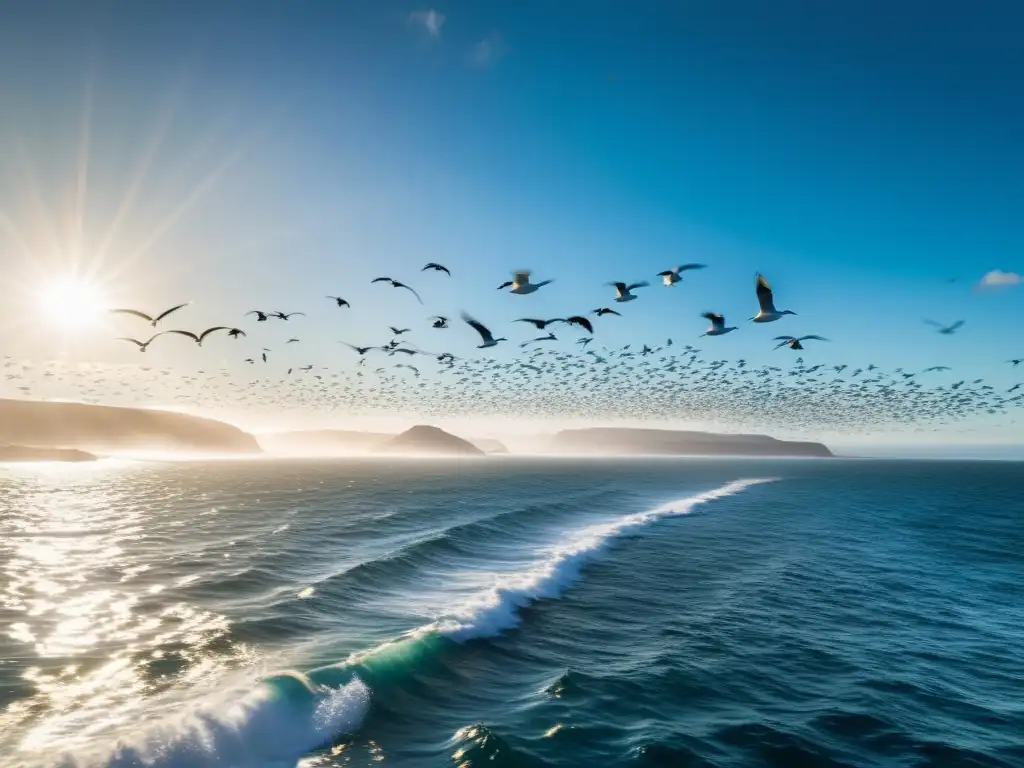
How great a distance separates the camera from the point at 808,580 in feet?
90.0

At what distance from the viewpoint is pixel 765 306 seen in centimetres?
1941

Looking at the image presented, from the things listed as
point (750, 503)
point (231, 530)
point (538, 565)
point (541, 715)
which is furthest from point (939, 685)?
point (750, 503)

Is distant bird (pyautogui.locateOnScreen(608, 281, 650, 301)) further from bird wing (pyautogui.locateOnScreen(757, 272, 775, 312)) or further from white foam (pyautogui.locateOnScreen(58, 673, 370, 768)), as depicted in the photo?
white foam (pyautogui.locateOnScreen(58, 673, 370, 768))

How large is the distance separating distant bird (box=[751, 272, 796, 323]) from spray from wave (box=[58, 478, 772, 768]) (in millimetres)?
13423

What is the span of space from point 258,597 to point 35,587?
10.2 metres

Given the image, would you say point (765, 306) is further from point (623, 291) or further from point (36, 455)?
point (36, 455)

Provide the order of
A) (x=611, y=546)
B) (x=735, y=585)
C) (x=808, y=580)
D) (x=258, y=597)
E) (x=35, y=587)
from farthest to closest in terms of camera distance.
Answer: (x=611, y=546) < (x=808, y=580) < (x=735, y=585) < (x=35, y=587) < (x=258, y=597)

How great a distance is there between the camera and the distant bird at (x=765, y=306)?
1867 cm

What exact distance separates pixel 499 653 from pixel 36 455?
221382mm

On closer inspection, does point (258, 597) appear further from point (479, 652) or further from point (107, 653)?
point (479, 652)

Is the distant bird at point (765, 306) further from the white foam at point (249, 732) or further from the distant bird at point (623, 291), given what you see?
the white foam at point (249, 732)

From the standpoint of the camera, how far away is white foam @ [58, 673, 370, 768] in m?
10.4

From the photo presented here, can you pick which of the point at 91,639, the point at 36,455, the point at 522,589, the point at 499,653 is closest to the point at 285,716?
the point at 499,653

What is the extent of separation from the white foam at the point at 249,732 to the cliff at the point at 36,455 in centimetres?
21317
